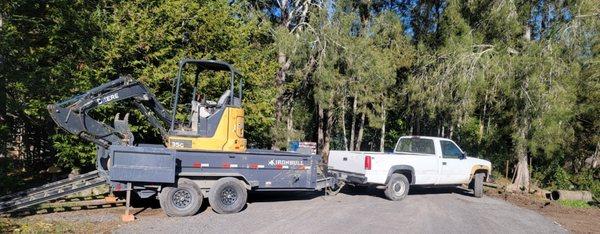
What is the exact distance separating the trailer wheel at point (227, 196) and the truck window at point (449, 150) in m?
6.76

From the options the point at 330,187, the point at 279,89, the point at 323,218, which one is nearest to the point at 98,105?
the point at 323,218

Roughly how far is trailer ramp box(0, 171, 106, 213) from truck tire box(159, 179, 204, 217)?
59.1 inches

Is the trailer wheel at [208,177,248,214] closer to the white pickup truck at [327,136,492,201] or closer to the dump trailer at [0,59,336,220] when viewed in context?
the dump trailer at [0,59,336,220]

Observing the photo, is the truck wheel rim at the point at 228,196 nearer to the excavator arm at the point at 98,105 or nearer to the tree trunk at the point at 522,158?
the excavator arm at the point at 98,105

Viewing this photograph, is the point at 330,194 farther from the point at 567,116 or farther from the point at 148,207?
the point at 567,116

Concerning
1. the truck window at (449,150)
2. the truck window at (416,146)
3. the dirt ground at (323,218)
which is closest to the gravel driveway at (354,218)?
the dirt ground at (323,218)

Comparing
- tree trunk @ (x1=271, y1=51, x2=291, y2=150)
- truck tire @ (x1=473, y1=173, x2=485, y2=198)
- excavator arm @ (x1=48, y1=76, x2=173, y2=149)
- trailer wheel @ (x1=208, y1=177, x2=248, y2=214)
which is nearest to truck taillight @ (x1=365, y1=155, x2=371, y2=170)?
trailer wheel @ (x1=208, y1=177, x2=248, y2=214)

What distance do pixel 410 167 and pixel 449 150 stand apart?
6.07 feet

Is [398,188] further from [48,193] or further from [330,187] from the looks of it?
[48,193]

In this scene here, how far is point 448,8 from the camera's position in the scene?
21047mm

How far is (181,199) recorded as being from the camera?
10.3 metres

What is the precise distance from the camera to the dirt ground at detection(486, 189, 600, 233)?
1134 centimetres

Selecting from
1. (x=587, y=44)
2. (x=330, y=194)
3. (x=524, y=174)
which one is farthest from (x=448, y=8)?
(x=330, y=194)

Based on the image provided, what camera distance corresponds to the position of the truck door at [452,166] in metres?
14.5
